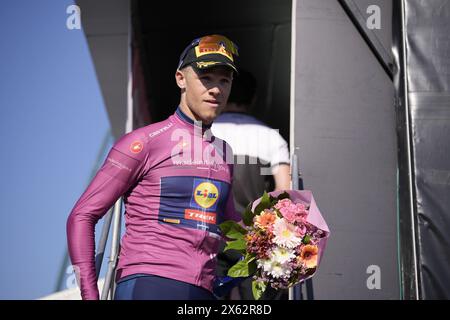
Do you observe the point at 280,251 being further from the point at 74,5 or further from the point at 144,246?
the point at 74,5

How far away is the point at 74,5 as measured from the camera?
5762mm

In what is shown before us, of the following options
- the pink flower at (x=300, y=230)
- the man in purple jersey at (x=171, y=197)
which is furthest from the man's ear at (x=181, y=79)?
the pink flower at (x=300, y=230)

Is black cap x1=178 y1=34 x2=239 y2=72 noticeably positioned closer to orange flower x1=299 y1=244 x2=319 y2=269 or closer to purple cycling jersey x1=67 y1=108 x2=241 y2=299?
purple cycling jersey x1=67 y1=108 x2=241 y2=299

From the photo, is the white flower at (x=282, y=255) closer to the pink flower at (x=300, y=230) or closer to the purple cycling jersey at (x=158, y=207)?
the pink flower at (x=300, y=230)

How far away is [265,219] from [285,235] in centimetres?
11

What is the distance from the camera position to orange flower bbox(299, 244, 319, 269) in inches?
97.9

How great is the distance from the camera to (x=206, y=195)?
266cm

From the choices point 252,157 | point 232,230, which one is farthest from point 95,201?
point 252,157

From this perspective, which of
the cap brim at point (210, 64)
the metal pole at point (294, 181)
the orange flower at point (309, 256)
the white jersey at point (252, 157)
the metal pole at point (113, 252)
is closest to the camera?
the orange flower at point (309, 256)

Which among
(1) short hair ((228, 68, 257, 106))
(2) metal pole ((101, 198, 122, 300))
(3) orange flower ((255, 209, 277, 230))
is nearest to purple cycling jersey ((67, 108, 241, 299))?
(3) orange flower ((255, 209, 277, 230))

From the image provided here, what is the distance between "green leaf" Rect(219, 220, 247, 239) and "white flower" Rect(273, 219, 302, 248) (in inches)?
7.4

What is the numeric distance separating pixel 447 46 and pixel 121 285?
10.8ft

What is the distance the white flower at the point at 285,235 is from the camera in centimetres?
246
